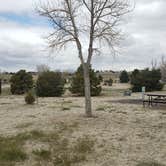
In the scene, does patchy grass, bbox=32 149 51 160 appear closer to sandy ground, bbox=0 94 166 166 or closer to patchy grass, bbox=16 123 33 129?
sandy ground, bbox=0 94 166 166

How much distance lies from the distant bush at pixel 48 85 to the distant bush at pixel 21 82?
3.51 meters

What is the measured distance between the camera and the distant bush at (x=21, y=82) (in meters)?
37.1

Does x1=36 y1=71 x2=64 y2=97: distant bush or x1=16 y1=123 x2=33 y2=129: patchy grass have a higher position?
x1=36 y1=71 x2=64 y2=97: distant bush

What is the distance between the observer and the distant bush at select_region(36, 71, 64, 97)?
3381 cm

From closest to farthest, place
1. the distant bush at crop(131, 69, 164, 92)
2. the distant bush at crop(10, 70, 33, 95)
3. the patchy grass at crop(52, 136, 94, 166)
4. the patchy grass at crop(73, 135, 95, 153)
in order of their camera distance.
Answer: the patchy grass at crop(52, 136, 94, 166) < the patchy grass at crop(73, 135, 95, 153) < the distant bush at crop(10, 70, 33, 95) < the distant bush at crop(131, 69, 164, 92)

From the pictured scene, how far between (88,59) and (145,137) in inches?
194

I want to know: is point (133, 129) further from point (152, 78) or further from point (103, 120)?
point (152, 78)

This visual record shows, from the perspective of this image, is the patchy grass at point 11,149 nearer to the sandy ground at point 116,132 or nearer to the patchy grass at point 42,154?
the patchy grass at point 42,154

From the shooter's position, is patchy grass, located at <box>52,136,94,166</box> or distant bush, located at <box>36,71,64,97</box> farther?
distant bush, located at <box>36,71,64,97</box>

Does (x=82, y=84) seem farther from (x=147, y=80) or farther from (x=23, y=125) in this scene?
(x=23, y=125)

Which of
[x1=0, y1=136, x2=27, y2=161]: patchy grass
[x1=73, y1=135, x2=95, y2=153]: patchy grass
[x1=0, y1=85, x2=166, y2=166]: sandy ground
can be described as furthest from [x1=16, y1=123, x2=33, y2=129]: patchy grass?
[x1=73, y1=135, x2=95, y2=153]: patchy grass

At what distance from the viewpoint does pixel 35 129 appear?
39.7 feet

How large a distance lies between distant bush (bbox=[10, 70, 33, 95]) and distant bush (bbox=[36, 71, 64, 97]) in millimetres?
3512

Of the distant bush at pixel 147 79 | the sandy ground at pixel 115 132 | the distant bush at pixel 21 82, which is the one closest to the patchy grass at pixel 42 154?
the sandy ground at pixel 115 132
